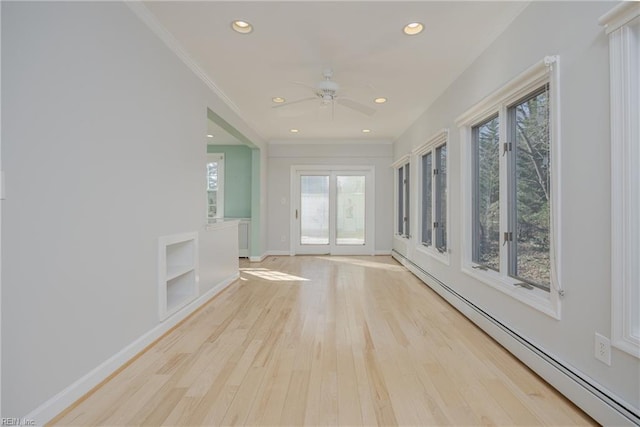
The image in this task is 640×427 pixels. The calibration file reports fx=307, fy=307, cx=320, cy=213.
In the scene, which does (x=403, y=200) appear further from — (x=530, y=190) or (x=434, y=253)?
(x=530, y=190)

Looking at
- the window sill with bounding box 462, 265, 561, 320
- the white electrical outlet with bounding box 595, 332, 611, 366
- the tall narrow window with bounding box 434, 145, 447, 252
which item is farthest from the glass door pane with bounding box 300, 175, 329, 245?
the white electrical outlet with bounding box 595, 332, 611, 366

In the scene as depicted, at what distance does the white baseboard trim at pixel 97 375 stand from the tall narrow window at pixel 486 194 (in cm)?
280

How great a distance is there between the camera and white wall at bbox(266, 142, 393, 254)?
6.66m

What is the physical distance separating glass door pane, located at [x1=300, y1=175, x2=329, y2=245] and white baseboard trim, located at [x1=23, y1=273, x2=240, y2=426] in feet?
13.3

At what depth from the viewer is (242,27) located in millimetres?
2396

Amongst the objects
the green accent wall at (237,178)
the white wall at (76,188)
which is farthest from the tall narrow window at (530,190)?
the green accent wall at (237,178)

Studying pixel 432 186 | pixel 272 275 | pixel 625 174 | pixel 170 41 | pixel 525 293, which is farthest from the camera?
pixel 272 275

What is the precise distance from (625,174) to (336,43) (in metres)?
2.16

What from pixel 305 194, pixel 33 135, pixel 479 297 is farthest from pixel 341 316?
pixel 305 194

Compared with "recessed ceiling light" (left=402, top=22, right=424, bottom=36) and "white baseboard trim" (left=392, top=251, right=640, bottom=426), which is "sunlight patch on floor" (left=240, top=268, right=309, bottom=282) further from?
"recessed ceiling light" (left=402, top=22, right=424, bottom=36)

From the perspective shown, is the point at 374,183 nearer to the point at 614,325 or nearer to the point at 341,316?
the point at 341,316

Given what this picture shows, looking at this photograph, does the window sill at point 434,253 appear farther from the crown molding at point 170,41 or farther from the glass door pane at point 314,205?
the crown molding at point 170,41

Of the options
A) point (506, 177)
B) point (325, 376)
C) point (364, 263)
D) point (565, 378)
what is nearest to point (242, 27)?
point (506, 177)

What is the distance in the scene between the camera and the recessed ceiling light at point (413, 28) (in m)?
2.37
